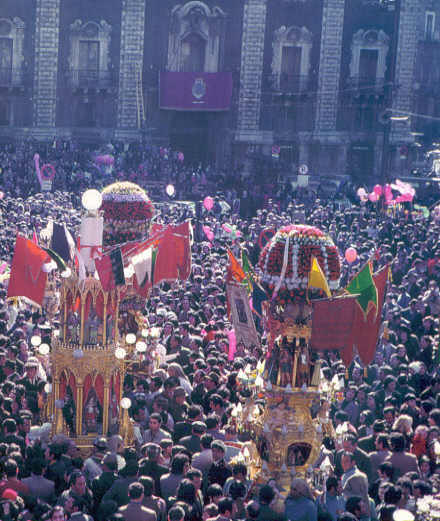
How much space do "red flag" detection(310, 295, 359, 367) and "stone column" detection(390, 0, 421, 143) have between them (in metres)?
37.4

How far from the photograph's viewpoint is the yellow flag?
35.0 feet

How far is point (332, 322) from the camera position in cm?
1094

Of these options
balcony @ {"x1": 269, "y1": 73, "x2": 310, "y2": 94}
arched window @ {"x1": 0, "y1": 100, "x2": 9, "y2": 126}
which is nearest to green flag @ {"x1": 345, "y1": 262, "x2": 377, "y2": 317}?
balcony @ {"x1": 269, "y1": 73, "x2": 310, "y2": 94}

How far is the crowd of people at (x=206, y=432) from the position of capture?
9469 millimetres

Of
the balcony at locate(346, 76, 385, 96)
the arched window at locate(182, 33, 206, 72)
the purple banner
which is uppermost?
the arched window at locate(182, 33, 206, 72)

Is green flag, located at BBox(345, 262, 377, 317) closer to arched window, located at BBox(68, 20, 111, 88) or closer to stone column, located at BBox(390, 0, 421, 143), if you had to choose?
stone column, located at BBox(390, 0, 421, 143)

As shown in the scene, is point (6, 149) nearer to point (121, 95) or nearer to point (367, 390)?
point (121, 95)

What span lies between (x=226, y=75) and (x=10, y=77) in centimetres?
996

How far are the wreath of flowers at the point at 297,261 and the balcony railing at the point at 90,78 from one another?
38.0 m

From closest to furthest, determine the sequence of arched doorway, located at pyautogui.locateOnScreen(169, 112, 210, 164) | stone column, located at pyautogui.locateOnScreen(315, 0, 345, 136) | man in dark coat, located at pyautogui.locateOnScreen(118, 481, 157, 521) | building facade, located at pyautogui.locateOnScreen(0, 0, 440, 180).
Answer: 1. man in dark coat, located at pyautogui.locateOnScreen(118, 481, 157, 521)
2. building facade, located at pyautogui.locateOnScreen(0, 0, 440, 180)
3. stone column, located at pyautogui.locateOnScreen(315, 0, 345, 136)
4. arched doorway, located at pyautogui.locateOnScreen(169, 112, 210, 164)

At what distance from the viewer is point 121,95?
157 feet

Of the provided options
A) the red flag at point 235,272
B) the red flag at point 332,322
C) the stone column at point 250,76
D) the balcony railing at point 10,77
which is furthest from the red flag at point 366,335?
the balcony railing at point 10,77

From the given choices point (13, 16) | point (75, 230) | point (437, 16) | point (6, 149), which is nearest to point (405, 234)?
point (75, 230)

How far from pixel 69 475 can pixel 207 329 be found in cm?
660
